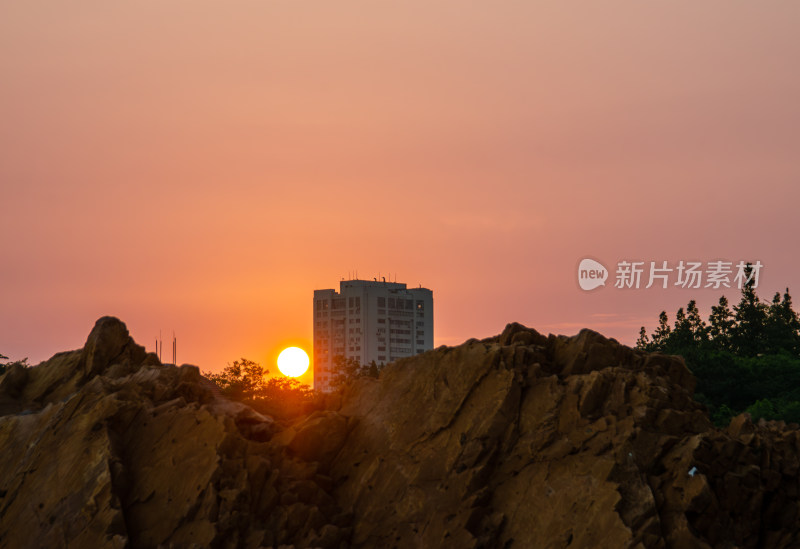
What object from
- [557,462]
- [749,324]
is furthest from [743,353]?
[557,462]

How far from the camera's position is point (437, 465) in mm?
28391

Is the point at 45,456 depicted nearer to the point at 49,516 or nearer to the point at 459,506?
the point at 49,516

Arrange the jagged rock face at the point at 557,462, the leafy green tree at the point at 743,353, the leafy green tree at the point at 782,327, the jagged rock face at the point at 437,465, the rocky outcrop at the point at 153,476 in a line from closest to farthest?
the jagged rock face at the point at 557,462 → the jagged rock face at the point at 437,465 → the rocky outcrop at the point at 153,476 → the leafy green tree at the point at 743,353 → the leafy green tree at the point at 782,327

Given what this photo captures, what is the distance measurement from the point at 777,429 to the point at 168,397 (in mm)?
19468

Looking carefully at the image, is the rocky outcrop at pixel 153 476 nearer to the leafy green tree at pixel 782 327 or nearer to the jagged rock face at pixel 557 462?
the jagged rock face at pixel 557 462

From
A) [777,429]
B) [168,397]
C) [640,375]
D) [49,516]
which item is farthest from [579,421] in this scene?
[49,516]

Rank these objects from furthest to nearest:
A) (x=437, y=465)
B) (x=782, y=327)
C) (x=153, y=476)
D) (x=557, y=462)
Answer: (x=782, y=327), (x=153, y=476), (x=437, y=465), (x=557, y=462)

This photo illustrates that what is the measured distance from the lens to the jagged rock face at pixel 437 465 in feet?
87.2

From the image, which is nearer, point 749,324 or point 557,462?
point 557,462

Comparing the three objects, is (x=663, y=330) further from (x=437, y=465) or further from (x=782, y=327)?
(x=437, y=465)

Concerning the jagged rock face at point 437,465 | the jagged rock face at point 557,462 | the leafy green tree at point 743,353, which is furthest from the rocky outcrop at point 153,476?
the leafy green tree at point 743,353

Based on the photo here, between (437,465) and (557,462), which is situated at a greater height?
(557,462)

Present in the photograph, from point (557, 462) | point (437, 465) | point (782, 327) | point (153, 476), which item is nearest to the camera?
point (557, 462)

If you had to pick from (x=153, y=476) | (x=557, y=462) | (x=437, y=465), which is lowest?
(x=153, y=476)
